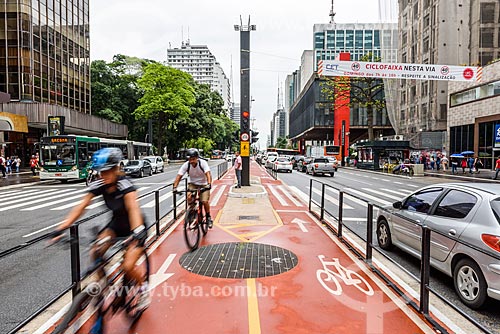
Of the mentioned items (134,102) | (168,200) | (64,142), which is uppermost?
(134,102)

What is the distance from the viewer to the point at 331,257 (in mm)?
6625

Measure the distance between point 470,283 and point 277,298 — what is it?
2.43 meters

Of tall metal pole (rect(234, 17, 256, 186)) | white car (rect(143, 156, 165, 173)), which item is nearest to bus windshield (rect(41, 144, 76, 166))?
white car (rect(143, 156, 165, 173))

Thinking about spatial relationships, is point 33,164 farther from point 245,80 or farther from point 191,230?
point 191,230

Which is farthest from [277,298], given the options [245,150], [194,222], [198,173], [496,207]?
[245,150]

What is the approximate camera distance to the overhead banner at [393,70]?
1948 cm

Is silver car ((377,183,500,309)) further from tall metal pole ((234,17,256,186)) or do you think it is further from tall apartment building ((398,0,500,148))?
tall apartment building ((398,0,500,148))

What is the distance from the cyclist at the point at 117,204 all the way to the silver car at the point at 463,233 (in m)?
3.28

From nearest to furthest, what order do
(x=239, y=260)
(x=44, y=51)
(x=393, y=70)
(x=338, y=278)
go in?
(x=338, y=278) → (x=239, y=260) → (x=393, y=70) → (x=44, y=51)

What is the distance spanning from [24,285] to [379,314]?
5004mm

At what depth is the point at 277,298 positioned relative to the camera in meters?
4.78

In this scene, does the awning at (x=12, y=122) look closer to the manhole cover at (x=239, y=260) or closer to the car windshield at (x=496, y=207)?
the manhole cover at (x=239, y=260)

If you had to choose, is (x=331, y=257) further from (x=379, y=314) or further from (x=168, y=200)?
(x=168, y=200)

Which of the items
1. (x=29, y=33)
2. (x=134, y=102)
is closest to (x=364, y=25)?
(x=134, y=102)
